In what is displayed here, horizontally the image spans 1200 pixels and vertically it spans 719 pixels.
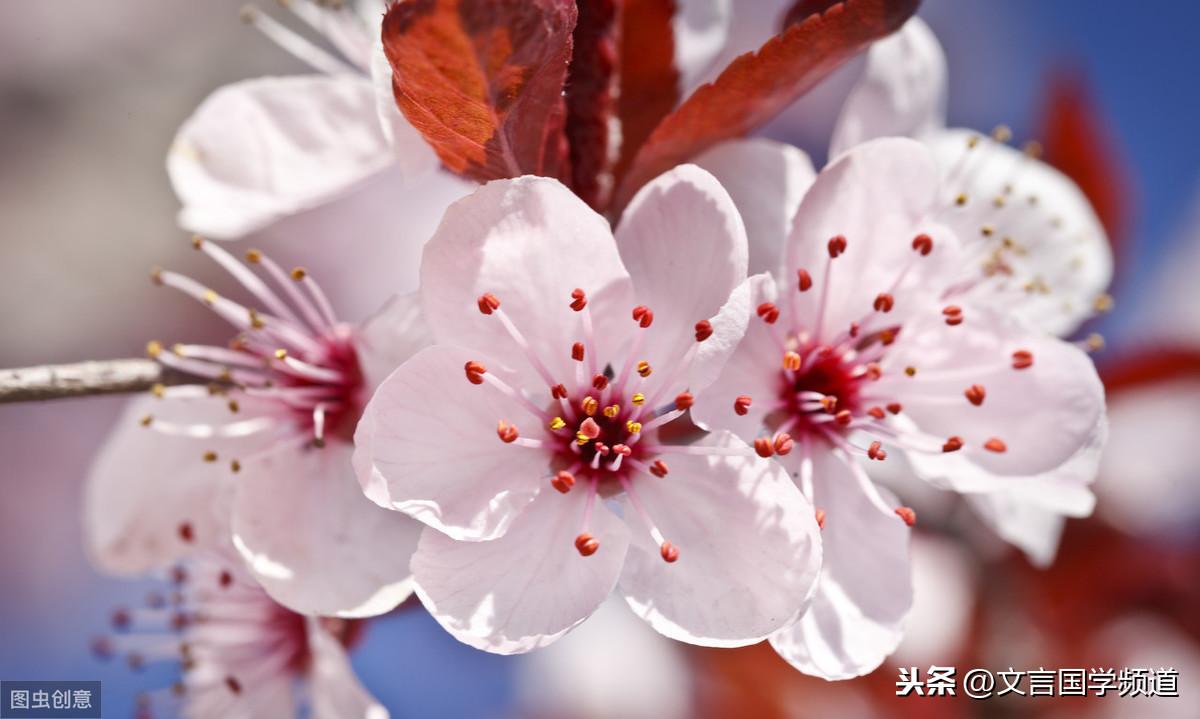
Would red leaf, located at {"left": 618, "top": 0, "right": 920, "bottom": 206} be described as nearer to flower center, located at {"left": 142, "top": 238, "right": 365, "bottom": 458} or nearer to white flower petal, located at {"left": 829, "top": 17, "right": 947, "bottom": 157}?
white flower petal, located at {"left": 829, "top": 17, "right": 947, "bottom": 157}

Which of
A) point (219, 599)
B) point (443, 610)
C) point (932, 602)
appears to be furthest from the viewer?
point (932, 602)

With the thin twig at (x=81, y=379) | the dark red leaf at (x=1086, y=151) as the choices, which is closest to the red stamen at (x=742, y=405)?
the thin twig at (x=81, y=379)

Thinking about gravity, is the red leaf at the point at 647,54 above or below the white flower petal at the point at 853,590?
above

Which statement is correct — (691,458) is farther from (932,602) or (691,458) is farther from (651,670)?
(651,670)

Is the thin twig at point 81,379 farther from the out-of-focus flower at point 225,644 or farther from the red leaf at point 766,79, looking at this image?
the red leaf at point 766,79

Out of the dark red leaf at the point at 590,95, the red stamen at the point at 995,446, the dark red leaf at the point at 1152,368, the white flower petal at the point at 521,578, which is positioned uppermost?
the dark red leaf at the point at 590,95

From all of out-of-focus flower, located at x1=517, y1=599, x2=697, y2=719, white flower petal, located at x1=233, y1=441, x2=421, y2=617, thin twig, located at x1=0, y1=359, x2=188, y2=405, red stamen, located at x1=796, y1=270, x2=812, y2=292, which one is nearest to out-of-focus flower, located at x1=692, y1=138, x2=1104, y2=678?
red stamen, located at x1=796, y1=270, x2=812, y2=292

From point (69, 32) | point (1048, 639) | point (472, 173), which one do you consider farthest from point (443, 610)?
point (69, 32)
